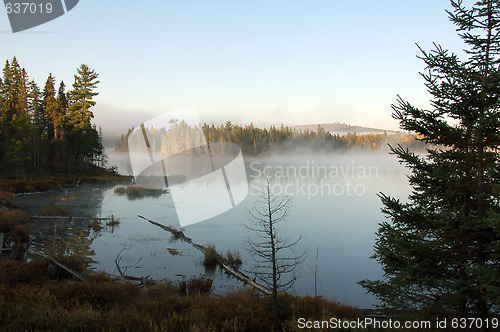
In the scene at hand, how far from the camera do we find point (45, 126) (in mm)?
53000

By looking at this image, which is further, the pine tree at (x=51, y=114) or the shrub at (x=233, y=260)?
the pine tree at (x=51, y=114)

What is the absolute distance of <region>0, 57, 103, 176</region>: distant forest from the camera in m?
43.9

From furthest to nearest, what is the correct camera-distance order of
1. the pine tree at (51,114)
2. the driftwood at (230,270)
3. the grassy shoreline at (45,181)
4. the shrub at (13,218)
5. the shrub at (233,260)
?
1. the pine tree at (51,114)
2. the grassy shoreline at (45,181)
3. the shrub at (13,218)
4. the shrub at (233,260)
5. the driftwood at (230,270)

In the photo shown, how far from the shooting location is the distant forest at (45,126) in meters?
43.9

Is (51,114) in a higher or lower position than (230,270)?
higher

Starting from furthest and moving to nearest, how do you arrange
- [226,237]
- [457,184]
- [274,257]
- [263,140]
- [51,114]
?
[263,140]
[51,114]
[226,237]
[274,257]
[457,184]

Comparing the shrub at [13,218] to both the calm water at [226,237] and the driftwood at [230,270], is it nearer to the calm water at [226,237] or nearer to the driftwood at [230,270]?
the calm water at [226,237]

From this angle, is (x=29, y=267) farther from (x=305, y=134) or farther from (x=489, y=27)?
(x=305, y=134)

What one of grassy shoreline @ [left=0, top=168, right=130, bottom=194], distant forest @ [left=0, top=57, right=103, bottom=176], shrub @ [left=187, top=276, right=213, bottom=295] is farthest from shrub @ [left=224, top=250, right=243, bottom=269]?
distant forest @ [left=0, top=57, right=103, bottom=176]

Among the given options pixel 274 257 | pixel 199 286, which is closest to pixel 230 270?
pixel 199 286

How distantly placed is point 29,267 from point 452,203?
533 inches
